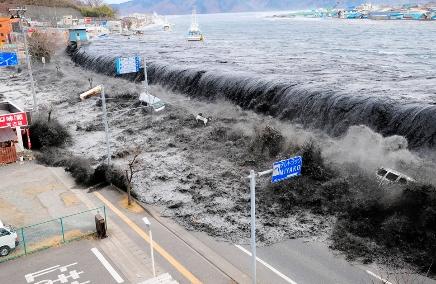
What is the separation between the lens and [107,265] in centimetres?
1880

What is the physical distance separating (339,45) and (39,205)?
73744 mm

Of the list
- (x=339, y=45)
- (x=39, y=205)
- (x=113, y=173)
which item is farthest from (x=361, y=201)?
(x=339, y=45)

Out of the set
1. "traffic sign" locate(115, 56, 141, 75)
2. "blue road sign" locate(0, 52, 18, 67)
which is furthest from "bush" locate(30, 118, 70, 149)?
"traffic sign" locate(115, 56, 141, 75)

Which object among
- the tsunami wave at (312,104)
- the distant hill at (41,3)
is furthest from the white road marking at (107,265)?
the distant hill at (41,3)

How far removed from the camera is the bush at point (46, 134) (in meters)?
35.9

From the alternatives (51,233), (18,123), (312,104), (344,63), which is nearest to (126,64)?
(18,123)

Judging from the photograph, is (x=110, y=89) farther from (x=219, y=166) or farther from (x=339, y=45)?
(x=339, y=45)

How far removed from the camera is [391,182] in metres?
25.0

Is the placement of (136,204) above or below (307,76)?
below

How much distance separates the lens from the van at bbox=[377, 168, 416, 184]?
24578 millimetres

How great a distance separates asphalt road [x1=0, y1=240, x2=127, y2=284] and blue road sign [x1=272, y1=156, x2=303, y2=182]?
827 cm

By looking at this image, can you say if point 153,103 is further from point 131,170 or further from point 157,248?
point 157,248

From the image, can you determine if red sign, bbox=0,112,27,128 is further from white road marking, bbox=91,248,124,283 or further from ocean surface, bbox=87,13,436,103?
ocean surface, bbox=87,13,436,103

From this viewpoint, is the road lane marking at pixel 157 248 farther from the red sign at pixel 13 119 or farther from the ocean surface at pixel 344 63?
the ocean surface at pixel 344 63
